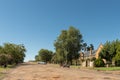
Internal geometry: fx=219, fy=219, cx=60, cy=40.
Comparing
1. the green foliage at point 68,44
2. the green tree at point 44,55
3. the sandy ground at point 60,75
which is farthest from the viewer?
the green tree at point 44,55

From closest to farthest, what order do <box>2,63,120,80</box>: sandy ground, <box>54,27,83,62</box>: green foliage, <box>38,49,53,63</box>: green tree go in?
<box>2,63,120,80</box>: sandy ground < <box>54,27,83,62</box>: green foliage < <box>38,49,53,63</box>: green tree

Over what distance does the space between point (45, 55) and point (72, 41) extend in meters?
107

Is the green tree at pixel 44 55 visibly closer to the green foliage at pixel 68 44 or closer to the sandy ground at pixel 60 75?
the green foliage at pixel 68 44

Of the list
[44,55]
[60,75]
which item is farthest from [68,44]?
[44,55]

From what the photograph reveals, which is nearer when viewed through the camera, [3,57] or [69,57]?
[3,57]

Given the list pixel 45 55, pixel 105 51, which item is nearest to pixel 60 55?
pixel 105 51

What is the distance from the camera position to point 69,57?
9325 cm

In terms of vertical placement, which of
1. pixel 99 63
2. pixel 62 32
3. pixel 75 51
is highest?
pixel 62 32

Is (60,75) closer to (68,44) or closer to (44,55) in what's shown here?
A: (68,44)

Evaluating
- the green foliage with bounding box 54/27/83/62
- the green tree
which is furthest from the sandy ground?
the green tree

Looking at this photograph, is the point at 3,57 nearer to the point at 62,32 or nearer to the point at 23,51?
the point at 62,32

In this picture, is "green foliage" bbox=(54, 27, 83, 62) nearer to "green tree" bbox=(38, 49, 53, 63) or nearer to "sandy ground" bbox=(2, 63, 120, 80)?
"sandy ground" bbox=(2, 63, 120, 80)

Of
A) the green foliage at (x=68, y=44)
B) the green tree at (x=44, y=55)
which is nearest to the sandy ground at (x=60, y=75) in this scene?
the green foliage at (x=68, y=44)

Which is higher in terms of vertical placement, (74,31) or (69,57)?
(74,31)
